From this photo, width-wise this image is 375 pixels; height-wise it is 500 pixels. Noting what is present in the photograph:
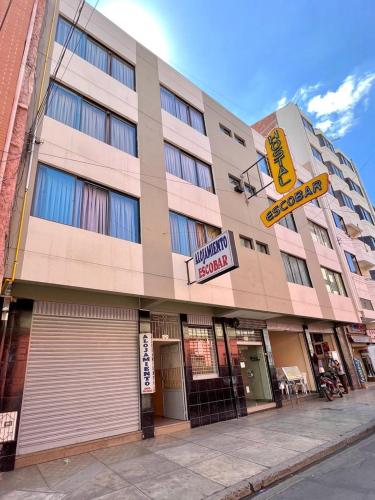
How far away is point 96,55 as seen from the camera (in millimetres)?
11266

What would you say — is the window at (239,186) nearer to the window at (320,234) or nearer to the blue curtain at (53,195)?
the window at (320,234)

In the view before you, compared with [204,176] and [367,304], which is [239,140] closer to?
[204,176]

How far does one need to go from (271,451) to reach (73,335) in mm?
5523

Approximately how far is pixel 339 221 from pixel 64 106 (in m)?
21.9

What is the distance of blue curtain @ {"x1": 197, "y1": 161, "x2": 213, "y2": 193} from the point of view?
13.0 meters

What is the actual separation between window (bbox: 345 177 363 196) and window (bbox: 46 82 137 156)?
26.8 m

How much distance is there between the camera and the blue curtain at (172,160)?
462 inches

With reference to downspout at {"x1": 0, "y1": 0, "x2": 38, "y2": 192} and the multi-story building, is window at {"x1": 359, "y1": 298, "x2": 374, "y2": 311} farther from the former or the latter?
downspout at {"x1": 0, "y1": 0, "x2": 38, "y2": 192}

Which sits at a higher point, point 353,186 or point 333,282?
point 353,186

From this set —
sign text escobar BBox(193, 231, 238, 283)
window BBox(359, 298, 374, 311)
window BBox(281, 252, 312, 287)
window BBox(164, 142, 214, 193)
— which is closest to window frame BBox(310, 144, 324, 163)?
window BBox(359, 298, 374, 311)

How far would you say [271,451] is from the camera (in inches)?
256

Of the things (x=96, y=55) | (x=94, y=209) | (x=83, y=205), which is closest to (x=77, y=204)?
(x=83, y=205)

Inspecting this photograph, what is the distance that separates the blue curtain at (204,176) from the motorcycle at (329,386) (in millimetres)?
10546

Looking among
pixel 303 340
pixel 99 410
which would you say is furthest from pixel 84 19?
pixel 303 340
